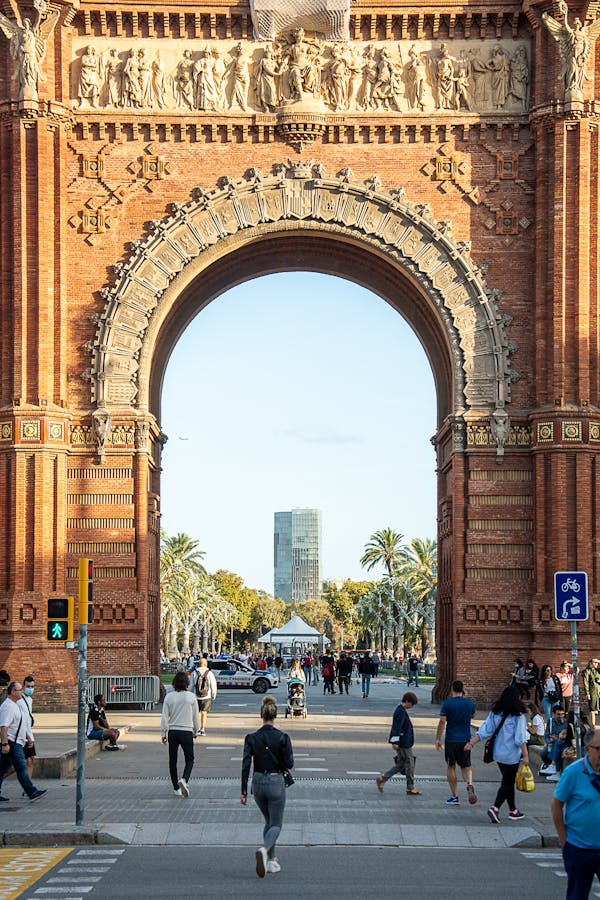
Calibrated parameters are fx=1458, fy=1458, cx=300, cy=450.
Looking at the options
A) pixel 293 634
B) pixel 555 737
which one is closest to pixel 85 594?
pixel 555 737

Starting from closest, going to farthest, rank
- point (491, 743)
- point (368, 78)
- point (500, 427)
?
point (491, 743) < point (500, 427) < point (368, 78)

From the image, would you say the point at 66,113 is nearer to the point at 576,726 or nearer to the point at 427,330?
the point at 427,330

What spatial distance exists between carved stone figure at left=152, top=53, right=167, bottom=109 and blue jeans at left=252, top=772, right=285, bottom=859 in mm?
24356

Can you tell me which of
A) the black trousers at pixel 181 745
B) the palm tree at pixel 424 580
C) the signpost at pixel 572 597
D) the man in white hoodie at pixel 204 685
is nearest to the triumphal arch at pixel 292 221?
the man in white hoodie at pixel 204 685

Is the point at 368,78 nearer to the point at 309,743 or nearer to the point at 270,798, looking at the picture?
the point at 309,743

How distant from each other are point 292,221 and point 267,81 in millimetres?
3505

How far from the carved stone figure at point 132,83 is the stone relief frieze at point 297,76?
0.02 m

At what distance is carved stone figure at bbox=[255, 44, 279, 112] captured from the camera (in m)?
35.7

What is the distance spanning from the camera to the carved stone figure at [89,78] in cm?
3556

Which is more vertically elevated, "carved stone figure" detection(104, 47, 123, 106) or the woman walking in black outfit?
"carved stone figure" detection(104, 47, 123, 106)

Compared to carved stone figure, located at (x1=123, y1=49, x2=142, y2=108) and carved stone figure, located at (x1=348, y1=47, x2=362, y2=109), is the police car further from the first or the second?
carved stone figure, located at (x1=348, y1=47, x2=362, y2=109)

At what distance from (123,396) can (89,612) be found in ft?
58.1

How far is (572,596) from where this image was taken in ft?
65.0

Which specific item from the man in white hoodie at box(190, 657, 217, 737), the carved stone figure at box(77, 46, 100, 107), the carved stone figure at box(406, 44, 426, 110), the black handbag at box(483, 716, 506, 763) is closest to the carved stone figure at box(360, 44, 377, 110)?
the carved stone figure at box(406, 44, 426, 110)
